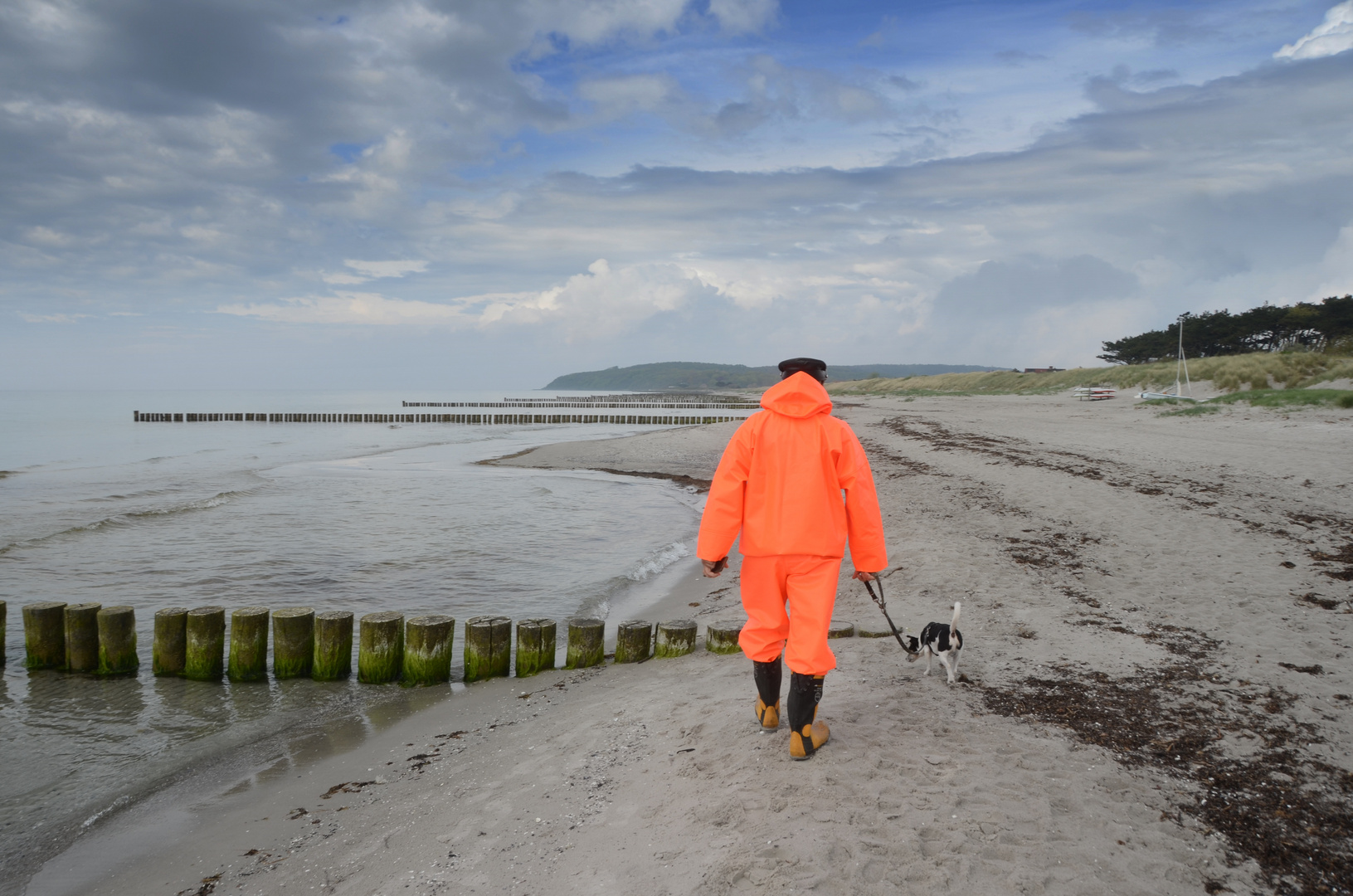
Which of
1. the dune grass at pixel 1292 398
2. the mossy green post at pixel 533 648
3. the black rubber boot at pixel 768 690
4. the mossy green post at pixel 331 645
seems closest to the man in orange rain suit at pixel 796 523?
the black rubber boot at pixel 768 690

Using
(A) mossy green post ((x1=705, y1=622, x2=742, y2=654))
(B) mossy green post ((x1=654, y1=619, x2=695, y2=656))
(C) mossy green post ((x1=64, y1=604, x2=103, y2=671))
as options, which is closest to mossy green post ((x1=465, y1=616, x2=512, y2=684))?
(B) mossy green post ((x1=654, y1=619, x2=695, y2=656))

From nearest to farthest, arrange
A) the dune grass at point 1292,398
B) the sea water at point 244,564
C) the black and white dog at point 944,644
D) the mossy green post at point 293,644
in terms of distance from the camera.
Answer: the black and white dog at point 944,644 → the sea water at point 244,564 → the mossy green post at point 293,644 → the dune grass at point 1292,398

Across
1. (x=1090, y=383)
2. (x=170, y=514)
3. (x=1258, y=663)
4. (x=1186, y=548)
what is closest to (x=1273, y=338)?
(x=1090, y=383)

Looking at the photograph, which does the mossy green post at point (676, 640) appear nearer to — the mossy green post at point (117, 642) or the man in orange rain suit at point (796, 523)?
the man in orange rain suit at point (796, 523)

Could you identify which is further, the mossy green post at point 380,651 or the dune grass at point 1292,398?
the dune grass at point 1292,398

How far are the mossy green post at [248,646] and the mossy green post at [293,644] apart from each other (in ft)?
0.34

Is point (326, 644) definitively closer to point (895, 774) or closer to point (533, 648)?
point (533, 648)

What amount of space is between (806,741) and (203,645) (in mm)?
5888

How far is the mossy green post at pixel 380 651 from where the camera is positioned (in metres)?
6.62

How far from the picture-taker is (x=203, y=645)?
6.73 m

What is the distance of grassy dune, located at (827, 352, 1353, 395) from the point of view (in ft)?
124

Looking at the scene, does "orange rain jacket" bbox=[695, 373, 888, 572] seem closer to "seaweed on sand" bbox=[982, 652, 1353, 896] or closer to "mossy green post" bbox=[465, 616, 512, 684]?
"seaweed on sand" bbox=[982, 652, 1353, 896]

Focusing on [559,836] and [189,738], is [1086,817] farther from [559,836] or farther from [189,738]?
[189,738]

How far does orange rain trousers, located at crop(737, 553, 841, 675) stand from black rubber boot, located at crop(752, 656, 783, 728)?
211mm
